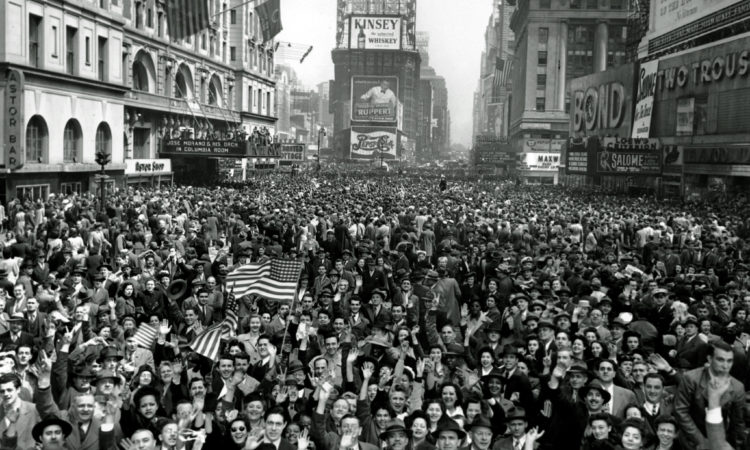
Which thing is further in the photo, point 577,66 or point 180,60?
Result: point 577,66

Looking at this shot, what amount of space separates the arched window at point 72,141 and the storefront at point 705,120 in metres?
33.4

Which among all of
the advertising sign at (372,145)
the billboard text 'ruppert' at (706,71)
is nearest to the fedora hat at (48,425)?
the billboard text 'ruppert' at (706,71)

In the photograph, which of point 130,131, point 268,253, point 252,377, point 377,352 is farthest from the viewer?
point 130,131

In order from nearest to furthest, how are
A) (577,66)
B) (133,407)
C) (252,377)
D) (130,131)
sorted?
1. (133,407)
2. (252,377)
3. (130,131)
4. (577,66)

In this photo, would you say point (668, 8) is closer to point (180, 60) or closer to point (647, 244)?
point (180, 60)

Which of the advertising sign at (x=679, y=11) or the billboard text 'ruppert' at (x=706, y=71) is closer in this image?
the billboard text 'ruppert' at (x=706, y=71)

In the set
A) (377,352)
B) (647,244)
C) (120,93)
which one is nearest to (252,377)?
(377,352)

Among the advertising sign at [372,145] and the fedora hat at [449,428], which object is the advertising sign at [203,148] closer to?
the fedora hat at [449,428]

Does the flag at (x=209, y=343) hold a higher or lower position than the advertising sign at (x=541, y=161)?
lower

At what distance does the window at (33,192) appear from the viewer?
3372 centimetres

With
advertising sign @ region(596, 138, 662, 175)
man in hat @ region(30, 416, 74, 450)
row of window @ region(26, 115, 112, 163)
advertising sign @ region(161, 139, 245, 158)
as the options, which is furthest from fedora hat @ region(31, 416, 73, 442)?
advertising sign @ region(596, 138, 662, 175)

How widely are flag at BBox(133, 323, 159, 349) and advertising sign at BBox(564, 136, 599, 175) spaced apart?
43.3 m

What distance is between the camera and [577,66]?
11725 cm

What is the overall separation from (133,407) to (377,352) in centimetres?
317
